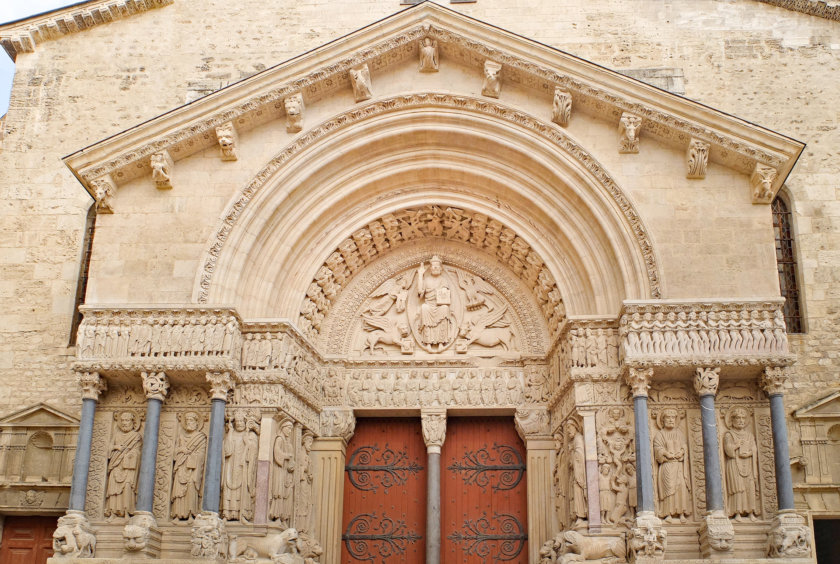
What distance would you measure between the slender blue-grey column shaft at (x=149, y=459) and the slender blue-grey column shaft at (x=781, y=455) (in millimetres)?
7289

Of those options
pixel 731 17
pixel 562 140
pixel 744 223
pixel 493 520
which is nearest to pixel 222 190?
pixel 562 140

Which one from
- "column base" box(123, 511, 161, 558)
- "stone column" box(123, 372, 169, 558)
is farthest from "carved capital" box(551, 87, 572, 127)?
"column base" box(123, 511, 161, 558)

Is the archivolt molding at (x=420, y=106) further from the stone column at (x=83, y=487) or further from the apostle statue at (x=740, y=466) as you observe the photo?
the apostle statue at (x=740, y=466)

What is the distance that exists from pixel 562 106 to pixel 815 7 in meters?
5.67

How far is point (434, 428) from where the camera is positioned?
41.8ft

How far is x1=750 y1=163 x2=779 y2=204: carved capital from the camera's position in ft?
37.4

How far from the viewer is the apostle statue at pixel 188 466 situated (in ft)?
36.9

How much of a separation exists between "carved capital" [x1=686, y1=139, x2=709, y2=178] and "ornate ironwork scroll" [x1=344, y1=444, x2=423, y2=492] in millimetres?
5474

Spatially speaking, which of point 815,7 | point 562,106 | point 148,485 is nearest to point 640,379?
point 562,106

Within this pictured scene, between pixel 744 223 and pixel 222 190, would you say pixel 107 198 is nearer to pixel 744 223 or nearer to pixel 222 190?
pixel 222 190

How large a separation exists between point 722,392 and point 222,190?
22.4 ft

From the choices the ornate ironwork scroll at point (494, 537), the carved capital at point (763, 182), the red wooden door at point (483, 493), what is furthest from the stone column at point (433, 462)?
the carved capital at point (763, 182)

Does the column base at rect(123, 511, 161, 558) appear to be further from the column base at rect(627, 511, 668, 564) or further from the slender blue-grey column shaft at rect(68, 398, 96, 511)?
the column base at rect(627, 511, 668, 564)

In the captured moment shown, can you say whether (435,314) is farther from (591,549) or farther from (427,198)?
(591,549)
